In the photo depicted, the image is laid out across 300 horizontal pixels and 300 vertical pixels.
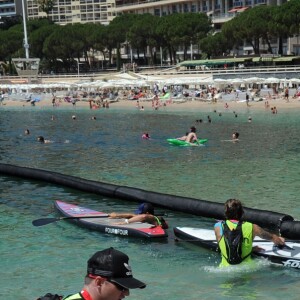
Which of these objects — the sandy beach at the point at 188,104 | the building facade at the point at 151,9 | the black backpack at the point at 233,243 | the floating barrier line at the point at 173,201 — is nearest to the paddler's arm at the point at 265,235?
the black backpack at the point at 233,243

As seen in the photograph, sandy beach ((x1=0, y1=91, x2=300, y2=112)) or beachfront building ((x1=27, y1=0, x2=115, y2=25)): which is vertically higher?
beachfront building ((x1=27, y1=0, x2=115, y2=25))

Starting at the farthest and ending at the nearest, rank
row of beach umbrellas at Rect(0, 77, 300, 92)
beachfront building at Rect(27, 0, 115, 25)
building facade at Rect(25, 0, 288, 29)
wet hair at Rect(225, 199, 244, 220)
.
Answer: beachfront building at Rect(27, 0, 115, 25), building facade at Rect(25, 0, 288, 29), row of beach umbrellas at Rect(0, 77, 300, 92), wet hair at Rect(225, 199, 244, 220)

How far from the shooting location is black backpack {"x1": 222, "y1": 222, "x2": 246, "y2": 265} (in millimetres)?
9953

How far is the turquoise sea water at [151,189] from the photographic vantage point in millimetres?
10516

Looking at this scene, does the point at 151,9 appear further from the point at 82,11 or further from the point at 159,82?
the point at 159,82

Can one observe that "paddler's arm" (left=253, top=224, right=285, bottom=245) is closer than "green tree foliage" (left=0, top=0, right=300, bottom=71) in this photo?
Yes

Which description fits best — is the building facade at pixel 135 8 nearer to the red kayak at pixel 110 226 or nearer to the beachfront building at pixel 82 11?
the beachfront building at pixel 82 11

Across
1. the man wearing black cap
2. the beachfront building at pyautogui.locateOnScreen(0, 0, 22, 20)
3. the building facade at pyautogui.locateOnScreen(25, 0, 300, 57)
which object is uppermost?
the beachfront building at pyautogui.locateOnScreen(0, 0, 22, 20)

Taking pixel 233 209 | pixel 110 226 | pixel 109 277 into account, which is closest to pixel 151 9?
pixel 110 226

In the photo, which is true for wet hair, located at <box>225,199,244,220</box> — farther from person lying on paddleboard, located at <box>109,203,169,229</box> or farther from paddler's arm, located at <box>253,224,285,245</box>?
person lying on paddleboard, located at <box>109,203,169,229</box>

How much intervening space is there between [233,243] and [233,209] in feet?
2.60

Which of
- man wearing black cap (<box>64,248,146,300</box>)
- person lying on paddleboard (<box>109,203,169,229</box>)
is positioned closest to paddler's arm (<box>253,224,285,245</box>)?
person lying on paddleboard (<box>109,203,169,229</box>)

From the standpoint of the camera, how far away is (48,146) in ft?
111

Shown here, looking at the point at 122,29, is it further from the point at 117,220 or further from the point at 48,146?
the point at 117,220
